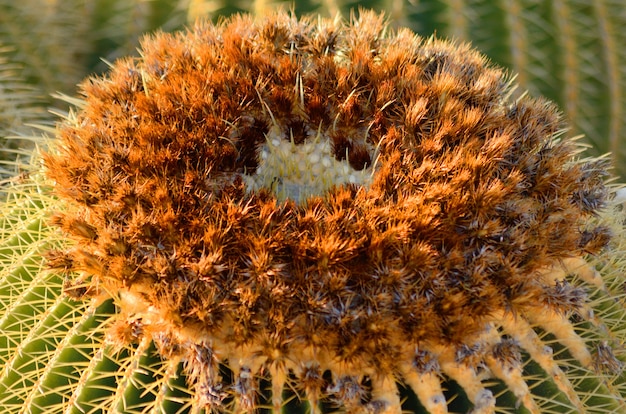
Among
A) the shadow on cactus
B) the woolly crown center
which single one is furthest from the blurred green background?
the woolly crown center

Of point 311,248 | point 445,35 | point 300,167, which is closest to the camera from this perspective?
point 311,248

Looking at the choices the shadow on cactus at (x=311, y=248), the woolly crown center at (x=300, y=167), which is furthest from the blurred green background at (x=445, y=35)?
the woolly crown center at (x=300, y=167)

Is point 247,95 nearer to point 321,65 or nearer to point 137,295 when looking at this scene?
point 321,65

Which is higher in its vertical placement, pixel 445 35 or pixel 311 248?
pixel 311 248

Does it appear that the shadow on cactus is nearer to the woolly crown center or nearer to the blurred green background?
the woolly crown center

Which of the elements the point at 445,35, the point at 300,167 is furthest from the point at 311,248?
the point at 445,35

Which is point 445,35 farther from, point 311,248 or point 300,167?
point 311,248

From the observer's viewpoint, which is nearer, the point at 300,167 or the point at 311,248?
the point at 311,248

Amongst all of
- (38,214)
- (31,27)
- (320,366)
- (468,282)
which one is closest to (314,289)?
(320,366)

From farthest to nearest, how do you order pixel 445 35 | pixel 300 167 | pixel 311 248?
pixel 445 35 < pixel 300 167 < pixel 311 248
